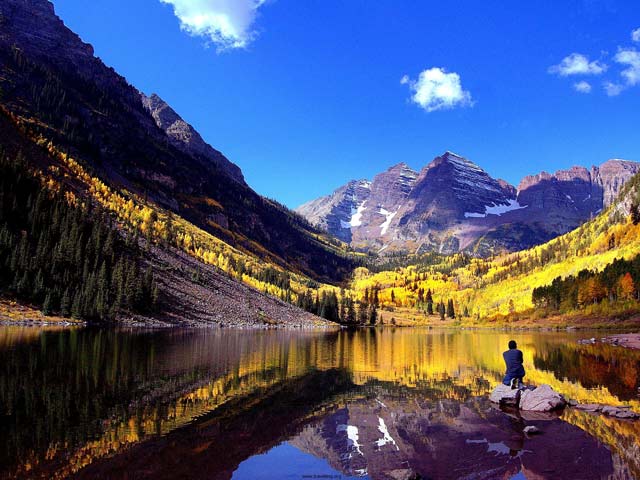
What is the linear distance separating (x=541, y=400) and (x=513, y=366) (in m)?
2.97

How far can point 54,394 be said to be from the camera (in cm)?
2448

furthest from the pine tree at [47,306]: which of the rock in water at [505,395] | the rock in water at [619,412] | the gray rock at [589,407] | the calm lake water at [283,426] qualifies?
the rock in water at [619,412]

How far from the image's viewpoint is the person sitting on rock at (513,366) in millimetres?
27719

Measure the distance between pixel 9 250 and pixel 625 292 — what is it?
164 m

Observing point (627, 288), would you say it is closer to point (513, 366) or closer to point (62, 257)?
point (513, 366)

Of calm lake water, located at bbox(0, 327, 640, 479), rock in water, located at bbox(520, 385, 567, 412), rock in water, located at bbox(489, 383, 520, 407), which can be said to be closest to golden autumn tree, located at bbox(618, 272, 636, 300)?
calm lake water, located at bbox(0, 327, 640, 479)

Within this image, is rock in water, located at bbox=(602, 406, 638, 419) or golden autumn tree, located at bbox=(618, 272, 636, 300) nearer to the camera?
rock in water, located at bbox=(602, 406, 638, 419)

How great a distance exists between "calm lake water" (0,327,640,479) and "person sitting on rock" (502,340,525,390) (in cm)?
218

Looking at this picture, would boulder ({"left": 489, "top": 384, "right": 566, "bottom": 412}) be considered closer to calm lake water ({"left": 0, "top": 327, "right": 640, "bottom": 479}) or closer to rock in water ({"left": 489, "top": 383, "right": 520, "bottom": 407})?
rock in water ({"left": 489, "top": 383, "right": 520, "bottom": 407})

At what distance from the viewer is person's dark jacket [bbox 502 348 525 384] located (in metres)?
27.6

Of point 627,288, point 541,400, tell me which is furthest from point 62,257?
point 627,288

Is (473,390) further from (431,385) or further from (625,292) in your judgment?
(625,292)

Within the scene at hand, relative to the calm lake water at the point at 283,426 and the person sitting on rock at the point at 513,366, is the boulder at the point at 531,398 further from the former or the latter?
the calm lake water at the point at 283,426

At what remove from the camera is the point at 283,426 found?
21.5 metres
